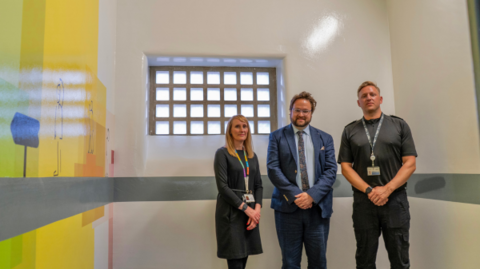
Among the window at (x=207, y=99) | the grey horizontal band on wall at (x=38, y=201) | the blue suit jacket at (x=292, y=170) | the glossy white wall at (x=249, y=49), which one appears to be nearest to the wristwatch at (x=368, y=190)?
the blue suit jacket at (x=292, y=170)

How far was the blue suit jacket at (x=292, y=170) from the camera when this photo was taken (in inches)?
95.4

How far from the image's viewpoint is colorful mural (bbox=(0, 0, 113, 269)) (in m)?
1.39

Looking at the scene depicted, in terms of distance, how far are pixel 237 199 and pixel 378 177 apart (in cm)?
108

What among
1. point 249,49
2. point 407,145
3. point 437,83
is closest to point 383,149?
point 407,145

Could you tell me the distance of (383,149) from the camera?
7.89 feet

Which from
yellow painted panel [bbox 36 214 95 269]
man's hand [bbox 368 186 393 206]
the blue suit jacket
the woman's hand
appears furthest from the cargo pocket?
yellow painted panel [bbox 36 214 95 269]

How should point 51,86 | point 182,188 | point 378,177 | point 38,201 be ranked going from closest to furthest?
1. point 38,201
2. point 51,86
3. point 378,177
4. point 182,188

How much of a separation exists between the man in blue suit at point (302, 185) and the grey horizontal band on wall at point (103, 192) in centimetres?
82

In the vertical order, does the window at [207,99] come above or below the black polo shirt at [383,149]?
above

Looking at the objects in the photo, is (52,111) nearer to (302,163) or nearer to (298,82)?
(302,163)

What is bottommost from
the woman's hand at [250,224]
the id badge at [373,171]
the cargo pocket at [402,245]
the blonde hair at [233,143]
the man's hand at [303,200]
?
the cargo pocket at [402,245]

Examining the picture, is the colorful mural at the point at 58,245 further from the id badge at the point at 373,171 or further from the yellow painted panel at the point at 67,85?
the id badge at the point at 373,171

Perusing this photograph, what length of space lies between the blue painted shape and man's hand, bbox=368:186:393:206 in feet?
7.07

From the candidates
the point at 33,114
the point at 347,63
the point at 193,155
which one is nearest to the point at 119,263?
the point at 193,155
